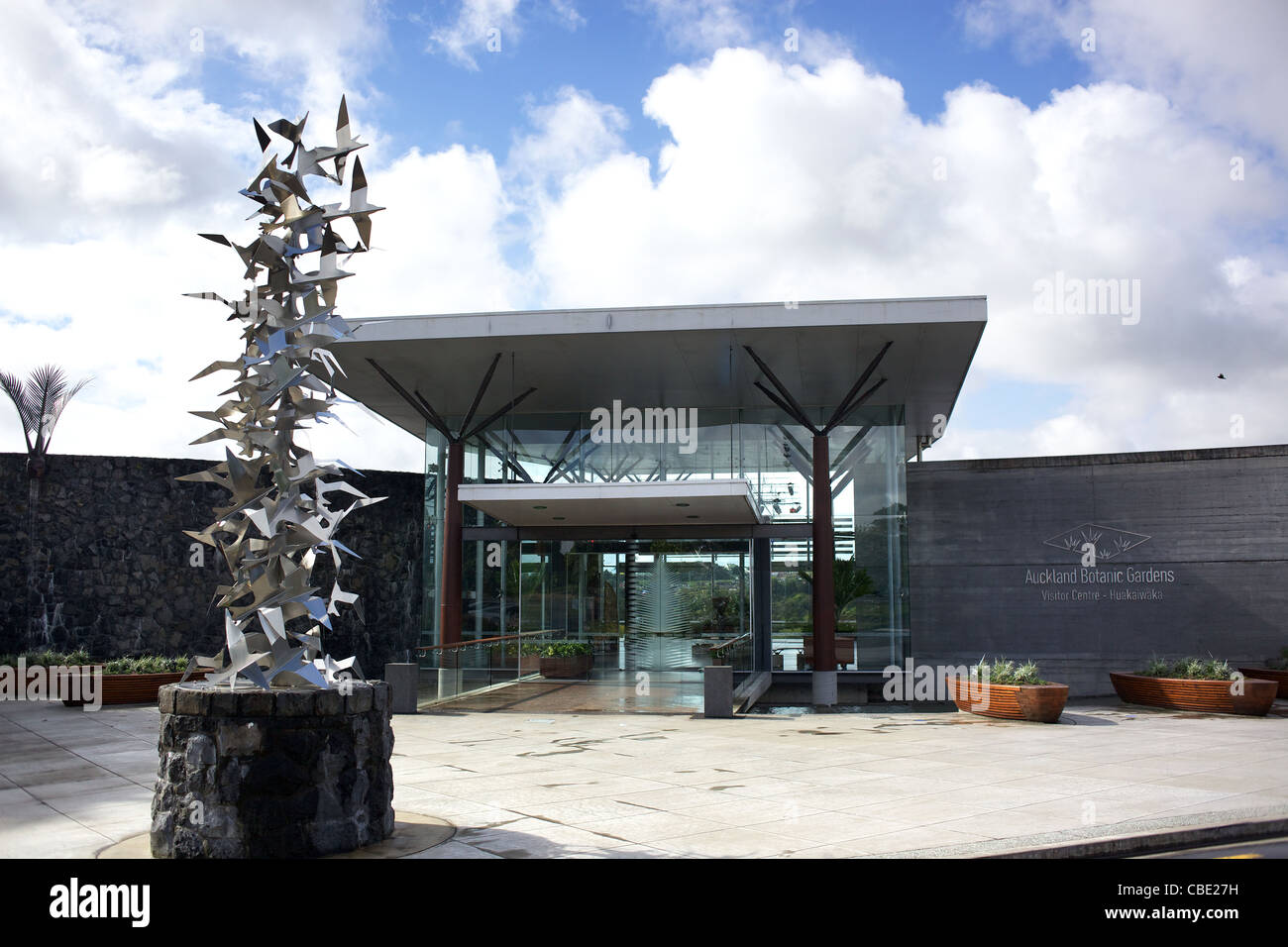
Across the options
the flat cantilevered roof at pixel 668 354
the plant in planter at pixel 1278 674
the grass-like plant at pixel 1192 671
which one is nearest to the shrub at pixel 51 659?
the flat cantilevered roof at pixel 668 354

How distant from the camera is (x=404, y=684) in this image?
54.2 feet

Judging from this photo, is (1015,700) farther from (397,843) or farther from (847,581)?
(397,843)

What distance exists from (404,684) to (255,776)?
400 inches

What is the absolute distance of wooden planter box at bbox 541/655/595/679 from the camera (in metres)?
20.7

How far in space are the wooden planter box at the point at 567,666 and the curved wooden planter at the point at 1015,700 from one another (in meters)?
7.53

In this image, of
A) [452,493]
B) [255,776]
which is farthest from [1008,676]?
[255,776]

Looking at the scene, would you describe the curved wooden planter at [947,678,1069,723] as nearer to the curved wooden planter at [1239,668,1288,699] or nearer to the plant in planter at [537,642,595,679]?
the curved wooden planter at [1239,668,1288,699]

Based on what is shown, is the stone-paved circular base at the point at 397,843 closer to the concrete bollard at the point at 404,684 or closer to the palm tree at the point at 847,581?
the concrete bollard at the point at 404,684

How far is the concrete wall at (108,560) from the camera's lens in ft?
70.3

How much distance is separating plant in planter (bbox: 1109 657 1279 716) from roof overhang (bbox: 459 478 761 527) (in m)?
7.51

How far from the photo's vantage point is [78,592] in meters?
21.9

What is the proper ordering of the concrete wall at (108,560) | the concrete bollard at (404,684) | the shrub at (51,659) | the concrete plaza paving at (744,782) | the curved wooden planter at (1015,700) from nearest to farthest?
1. the concrete plaza paving at (744,782)
2. the curved wooden planter at (1015,700)
3. the concrete bollard at (404,684)
4. the shrub at (51,659)
5. the concrete wall at (108,560)
